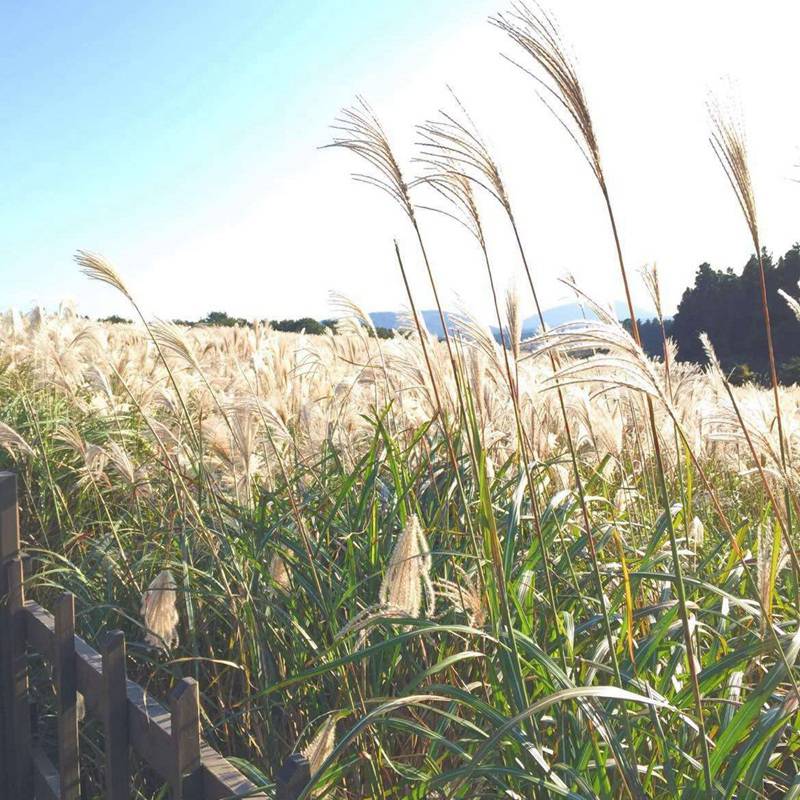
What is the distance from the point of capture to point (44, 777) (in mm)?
2793

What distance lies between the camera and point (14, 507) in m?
3.13

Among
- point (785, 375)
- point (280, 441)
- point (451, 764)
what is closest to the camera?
point (451, 764)

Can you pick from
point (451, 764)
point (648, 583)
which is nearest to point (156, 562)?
point (451, 764)

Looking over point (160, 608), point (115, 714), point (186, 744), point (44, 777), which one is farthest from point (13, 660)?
point (186, 744)

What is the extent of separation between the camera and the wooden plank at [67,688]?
7.86ft

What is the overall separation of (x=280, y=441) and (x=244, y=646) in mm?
1265

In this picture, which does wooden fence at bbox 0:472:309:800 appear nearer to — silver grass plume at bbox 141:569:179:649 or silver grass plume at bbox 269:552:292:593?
silver grass plume at bbox 141:569:179:649

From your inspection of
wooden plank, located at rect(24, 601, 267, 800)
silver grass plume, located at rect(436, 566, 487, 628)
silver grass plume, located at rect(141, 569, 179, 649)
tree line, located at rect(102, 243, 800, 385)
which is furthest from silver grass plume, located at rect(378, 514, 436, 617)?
tree line, located at rect(102, 243, 800, 385)

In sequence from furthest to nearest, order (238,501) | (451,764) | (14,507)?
(14,507) < (238,501) < (451,764)

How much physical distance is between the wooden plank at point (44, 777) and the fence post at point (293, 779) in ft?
5.74

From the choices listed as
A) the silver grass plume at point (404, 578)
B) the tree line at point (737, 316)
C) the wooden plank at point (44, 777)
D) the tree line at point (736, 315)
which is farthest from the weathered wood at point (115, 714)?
the tree line at point (736, 315)

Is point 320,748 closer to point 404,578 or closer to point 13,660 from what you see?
point 404,578

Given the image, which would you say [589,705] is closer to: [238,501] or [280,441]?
[238,501]

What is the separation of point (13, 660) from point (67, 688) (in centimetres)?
79
